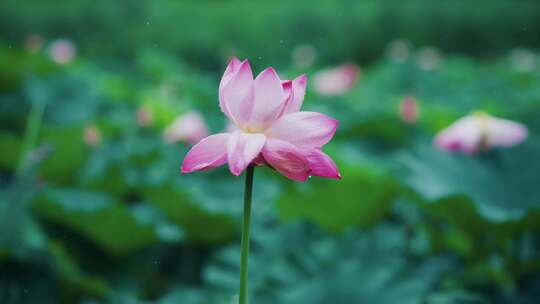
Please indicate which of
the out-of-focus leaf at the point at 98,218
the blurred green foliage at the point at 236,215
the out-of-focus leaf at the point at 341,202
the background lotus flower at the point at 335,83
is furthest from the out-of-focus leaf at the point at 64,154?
the background lotus flower at the point at 335,83

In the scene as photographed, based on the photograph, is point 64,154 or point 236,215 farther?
Result: point 64,154

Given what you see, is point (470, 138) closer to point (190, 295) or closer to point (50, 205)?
point (190, 295)

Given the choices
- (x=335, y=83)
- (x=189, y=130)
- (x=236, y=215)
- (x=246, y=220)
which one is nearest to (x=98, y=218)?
(x=236, y=215)

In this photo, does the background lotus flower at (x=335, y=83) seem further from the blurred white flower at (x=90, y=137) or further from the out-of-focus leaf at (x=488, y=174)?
the out-of-focus leaf at (x=488, y=174)

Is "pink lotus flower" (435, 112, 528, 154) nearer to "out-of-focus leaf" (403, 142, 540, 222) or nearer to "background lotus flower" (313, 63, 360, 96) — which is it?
"out-of-focus leaf" (403, 142, 540, 222)

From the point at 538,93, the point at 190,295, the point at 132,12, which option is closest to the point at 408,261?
the point at 190,295

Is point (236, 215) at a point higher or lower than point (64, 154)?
lower

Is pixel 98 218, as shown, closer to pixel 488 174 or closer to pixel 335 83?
pixel 488 174
